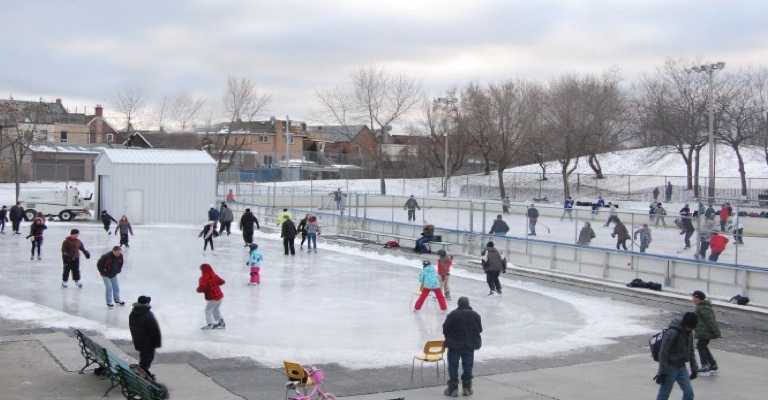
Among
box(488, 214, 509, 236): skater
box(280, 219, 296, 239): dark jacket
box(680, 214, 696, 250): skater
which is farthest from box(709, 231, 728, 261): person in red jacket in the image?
box(280, 219, 296, 239): dark jacket

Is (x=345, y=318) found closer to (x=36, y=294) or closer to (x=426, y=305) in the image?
(x=426, y=305)

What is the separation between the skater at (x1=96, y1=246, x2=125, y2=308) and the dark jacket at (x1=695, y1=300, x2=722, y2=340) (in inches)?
430

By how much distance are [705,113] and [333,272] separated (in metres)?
42.8

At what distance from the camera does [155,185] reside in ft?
132

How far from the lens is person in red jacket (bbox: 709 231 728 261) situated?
19.8 m

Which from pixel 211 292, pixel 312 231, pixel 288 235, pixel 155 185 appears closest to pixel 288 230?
pixel 288 235

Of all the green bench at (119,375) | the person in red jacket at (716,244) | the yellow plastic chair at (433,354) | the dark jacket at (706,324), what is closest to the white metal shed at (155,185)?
the person in red jacket at (716,244)

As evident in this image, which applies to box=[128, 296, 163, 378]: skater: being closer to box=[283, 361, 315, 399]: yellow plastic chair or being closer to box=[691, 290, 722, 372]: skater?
box=[283, 361, 315, 399]: yellow plastic chair

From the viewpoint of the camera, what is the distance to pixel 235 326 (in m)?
15.1

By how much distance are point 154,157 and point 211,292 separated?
92.3 ft

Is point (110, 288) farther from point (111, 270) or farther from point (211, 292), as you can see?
point (211, 292)

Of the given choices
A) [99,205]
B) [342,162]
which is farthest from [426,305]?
[342,162]

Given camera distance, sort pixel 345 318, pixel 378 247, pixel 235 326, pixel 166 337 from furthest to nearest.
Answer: pixel 378 247 → pixel 345 318 → pixel 235 326 → pixel 166 337

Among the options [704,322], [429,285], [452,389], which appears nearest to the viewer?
[452,389]
